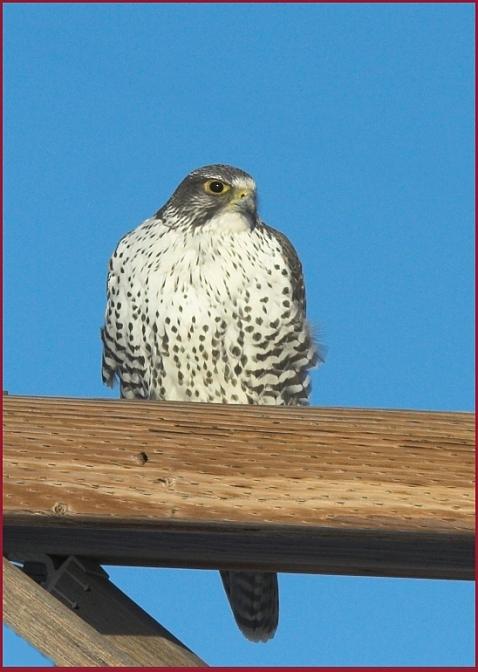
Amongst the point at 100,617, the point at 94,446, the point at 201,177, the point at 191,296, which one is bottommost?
the point at 100,617

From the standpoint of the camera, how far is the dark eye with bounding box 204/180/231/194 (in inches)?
223

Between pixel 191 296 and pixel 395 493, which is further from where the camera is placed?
pixel 191 296

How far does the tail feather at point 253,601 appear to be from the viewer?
445 cm

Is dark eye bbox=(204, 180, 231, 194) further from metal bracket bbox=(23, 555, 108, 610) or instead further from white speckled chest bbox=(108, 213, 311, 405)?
metal bracket bbox=(23, 555, 108, 610)

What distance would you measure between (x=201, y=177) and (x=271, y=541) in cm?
343

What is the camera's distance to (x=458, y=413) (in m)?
2.53

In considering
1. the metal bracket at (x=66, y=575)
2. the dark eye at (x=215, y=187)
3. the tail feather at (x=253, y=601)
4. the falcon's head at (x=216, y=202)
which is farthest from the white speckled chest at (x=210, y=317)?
the metal bracket at (x=66, y=575)

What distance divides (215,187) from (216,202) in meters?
0.13

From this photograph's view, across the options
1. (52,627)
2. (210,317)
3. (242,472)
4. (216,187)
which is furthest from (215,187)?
(52,627)

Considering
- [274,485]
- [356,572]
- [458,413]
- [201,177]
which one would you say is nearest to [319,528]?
[274,485]

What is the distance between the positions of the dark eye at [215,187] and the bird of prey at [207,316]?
0.91 feet

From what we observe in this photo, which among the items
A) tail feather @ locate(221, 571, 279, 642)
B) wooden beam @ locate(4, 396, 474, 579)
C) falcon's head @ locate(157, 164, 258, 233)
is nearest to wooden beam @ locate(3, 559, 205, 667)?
wooden beam @ locate(4, 396, 474, 579)

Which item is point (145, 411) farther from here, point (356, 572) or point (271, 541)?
point (356, 572)

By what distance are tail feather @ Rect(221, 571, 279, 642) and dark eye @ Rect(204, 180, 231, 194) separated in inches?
71.9
